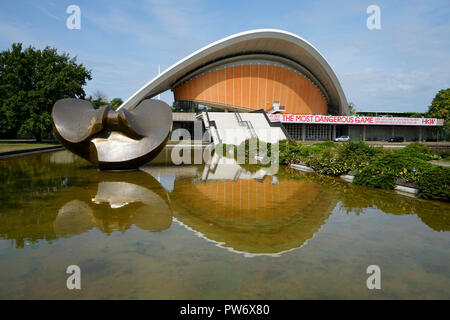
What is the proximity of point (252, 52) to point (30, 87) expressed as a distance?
2703cm

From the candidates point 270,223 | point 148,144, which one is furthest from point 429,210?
point 148,144

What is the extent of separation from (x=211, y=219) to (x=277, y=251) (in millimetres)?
1926

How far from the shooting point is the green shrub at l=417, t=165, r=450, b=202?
7.71m

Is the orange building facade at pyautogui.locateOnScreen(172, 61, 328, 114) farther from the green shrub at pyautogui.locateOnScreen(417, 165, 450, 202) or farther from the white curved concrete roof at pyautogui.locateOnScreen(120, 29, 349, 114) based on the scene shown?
the green shrub at pyautogui.locateOnScreen(417, 165, 450, 202)

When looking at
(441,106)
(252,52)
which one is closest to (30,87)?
(252,52)

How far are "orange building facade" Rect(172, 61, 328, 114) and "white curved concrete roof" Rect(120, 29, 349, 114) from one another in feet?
5.44

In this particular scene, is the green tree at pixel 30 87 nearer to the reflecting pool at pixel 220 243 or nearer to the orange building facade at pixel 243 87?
the orange building facade at pixel 243 87

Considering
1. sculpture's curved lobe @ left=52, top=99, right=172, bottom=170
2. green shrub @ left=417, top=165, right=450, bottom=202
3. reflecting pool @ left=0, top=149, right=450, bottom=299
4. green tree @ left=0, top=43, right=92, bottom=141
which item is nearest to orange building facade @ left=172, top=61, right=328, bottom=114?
green tree @ left=0, top=43, right=92, bottom=141

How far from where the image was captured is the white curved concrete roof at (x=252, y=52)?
3828 centimetres

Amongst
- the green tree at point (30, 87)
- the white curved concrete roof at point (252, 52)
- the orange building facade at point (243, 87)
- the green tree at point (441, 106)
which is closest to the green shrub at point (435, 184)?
the green tree at point (30, 87)

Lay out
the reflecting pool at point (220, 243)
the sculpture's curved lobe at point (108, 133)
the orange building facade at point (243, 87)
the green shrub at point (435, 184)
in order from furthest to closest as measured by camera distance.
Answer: the orange building facade at point (243, 87) → the sculpture's curved lobe at point (108, 133) → the green shrub at point (435, 184) → the reflecting pool at point (220, 243)

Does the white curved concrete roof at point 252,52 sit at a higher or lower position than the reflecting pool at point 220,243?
higher

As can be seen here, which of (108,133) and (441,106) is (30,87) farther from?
(441,106)

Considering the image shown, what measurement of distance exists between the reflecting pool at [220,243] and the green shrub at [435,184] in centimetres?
29
